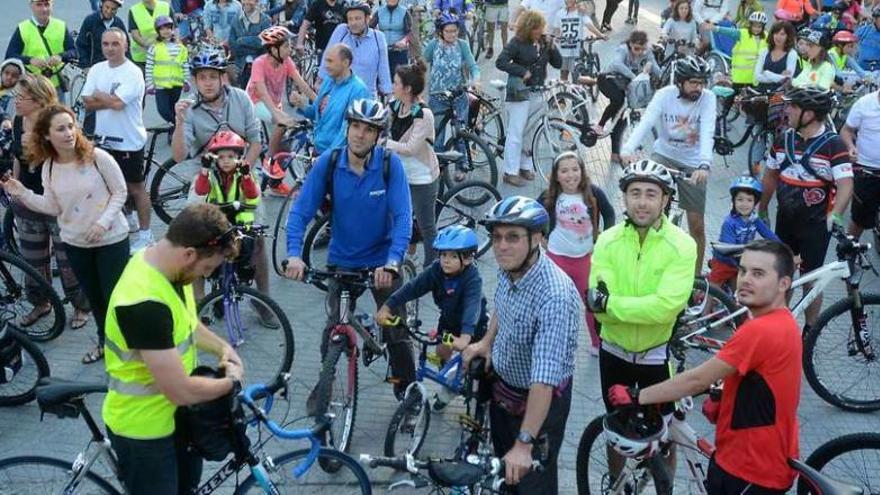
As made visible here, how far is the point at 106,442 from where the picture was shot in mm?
3873

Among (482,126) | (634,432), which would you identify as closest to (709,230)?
(482,126)

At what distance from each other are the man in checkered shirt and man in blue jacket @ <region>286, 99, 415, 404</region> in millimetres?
1267

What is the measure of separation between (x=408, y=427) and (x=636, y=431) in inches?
63.6

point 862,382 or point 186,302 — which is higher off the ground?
point 186,302

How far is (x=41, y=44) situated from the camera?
10023 millimetres

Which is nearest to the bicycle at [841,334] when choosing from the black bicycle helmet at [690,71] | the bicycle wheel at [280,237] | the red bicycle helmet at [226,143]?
the black bicycle helmet at [690,71]

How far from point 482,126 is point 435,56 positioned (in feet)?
3.78

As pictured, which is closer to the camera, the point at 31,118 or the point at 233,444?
the point at 233,444

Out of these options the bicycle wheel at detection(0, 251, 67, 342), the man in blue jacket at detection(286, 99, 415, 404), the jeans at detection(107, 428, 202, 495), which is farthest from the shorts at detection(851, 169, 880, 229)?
the bicycle wheel at detection(0, 251, 67, 342)

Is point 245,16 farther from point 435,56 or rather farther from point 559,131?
point 559,131

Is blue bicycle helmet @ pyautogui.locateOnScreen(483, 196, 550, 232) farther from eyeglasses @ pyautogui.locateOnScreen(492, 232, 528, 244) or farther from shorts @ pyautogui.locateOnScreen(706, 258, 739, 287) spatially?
shorts @ pyautogui.locateOnScreen(706, 258, 739, 287)

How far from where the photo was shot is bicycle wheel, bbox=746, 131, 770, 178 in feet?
34.5

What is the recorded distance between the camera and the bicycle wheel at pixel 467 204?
840 cm

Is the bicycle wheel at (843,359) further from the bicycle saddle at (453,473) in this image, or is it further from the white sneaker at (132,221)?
the white sneaker at (132,221)
